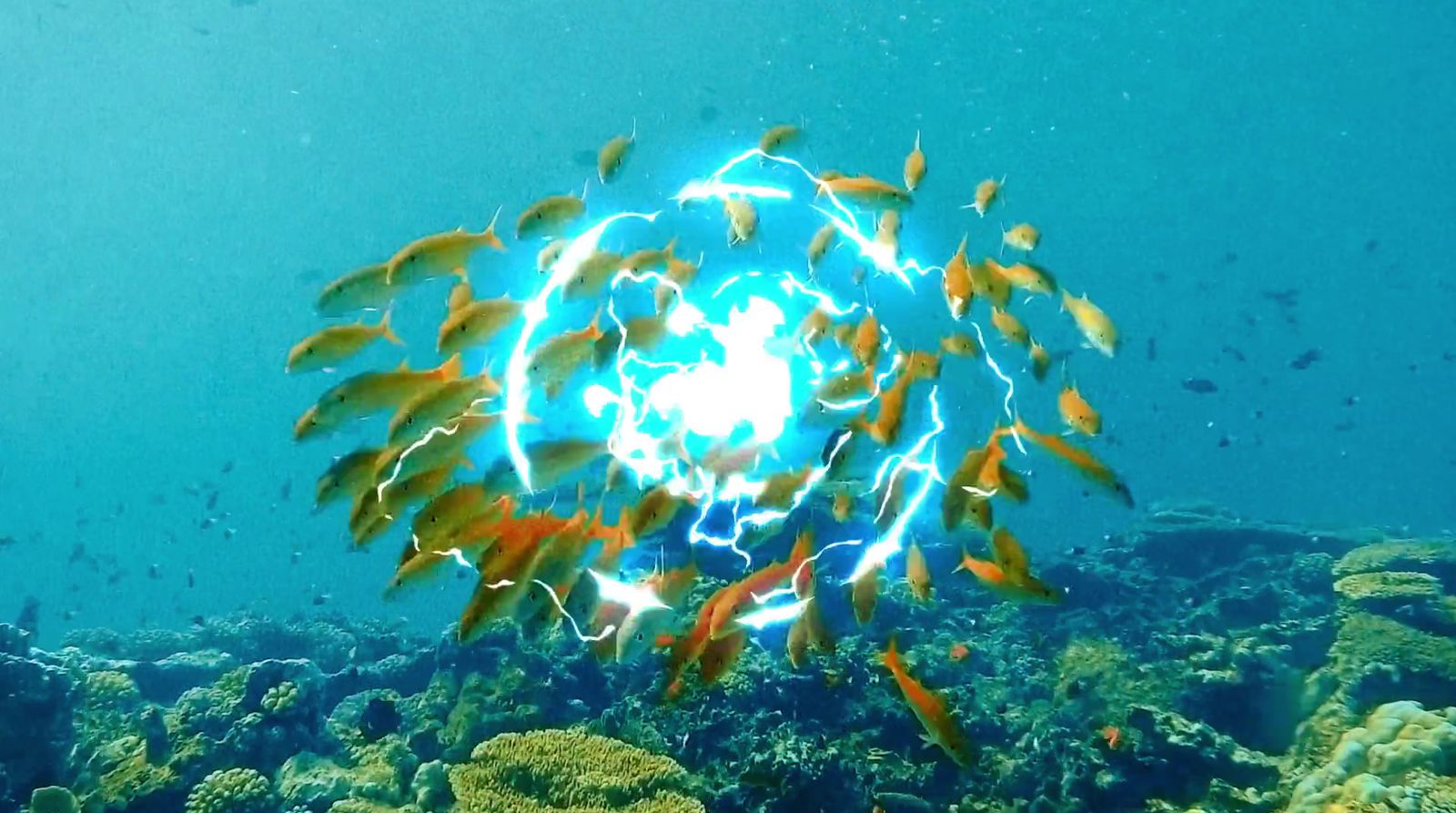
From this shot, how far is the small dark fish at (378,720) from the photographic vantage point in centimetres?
817

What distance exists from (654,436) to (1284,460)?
91.0 m

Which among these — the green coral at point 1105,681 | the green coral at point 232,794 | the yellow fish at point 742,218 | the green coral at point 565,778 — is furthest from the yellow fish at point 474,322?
the green coral at point 1105,681

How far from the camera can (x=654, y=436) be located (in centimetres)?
568

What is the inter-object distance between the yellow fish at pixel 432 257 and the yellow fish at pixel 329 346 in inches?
12.3

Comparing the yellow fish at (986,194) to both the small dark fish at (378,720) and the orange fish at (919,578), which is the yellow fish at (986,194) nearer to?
the orange fish at (919,578)

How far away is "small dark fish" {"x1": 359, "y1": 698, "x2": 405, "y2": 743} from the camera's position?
26.8ft

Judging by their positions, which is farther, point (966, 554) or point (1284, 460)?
point (1284, 460)

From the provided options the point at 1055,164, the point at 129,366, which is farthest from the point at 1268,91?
the point at 129,366

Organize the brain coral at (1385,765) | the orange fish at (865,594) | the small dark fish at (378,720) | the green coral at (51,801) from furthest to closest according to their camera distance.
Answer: the small dark fish at (378,720), the green coral at (51,801), the brain coral at (1385,765), the orange fish at (865,594)

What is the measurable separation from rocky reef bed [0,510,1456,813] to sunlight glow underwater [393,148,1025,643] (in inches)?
55.9

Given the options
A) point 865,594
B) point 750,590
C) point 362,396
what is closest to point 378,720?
point 362,396

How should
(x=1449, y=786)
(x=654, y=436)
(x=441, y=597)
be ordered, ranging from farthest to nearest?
1. (x=441, y=597)
2. (x=654, y=436)
3. (x=1449, y=786)

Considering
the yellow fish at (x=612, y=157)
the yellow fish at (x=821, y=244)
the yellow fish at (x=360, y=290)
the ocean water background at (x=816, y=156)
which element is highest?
the ocean water background at (x=816, y=156)

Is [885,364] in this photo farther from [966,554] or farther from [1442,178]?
[1442,178]
